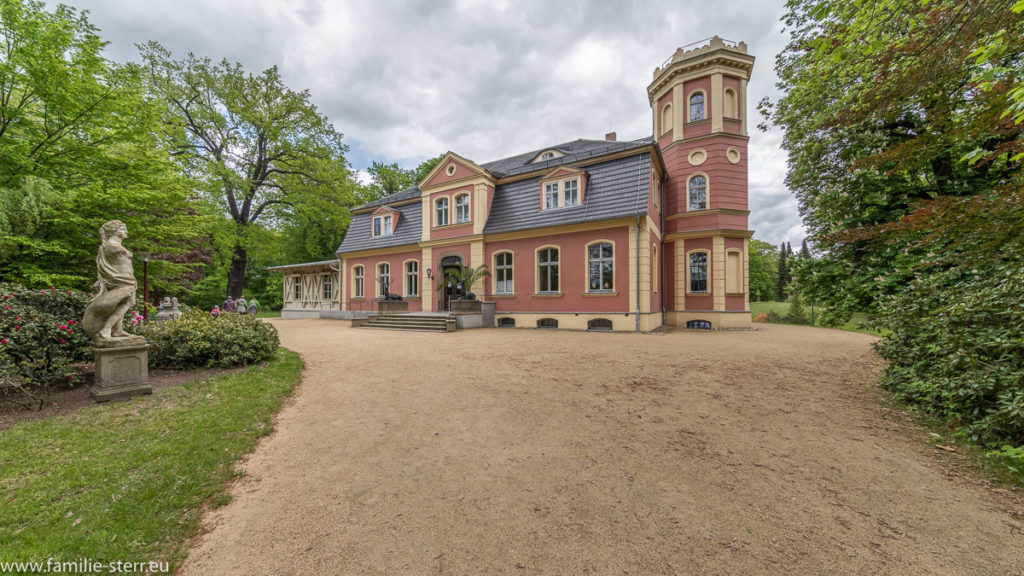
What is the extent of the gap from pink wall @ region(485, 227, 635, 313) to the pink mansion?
4 centimetres

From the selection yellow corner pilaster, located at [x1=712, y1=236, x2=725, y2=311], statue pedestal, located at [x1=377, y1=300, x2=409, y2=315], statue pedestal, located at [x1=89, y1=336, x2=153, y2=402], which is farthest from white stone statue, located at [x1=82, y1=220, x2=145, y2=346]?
yellow corner pilaster, located at [x1=712, y1=236, x2=725, y2=311]

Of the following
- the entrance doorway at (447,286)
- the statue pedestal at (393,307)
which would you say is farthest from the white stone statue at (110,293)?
the entrance doorway at (447,286)

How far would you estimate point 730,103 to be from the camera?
46.9ft

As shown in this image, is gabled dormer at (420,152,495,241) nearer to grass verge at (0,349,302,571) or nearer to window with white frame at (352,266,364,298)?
window with white frame at (352,266,364,298)

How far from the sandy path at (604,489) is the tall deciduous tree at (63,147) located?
6.60 meters

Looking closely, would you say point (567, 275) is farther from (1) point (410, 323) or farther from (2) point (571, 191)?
(1) point (410, 323)

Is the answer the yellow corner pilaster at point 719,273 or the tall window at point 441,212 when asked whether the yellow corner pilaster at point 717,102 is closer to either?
the yellow corner pilaster at point 719,273

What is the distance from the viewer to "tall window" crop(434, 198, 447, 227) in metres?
16.5

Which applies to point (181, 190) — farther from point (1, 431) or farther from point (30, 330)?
point (1, 431)

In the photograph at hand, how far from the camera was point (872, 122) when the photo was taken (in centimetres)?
689

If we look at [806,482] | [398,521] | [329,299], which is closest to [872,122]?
[806,482]

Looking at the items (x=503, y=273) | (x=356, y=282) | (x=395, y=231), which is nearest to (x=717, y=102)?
(x=503, y=273)

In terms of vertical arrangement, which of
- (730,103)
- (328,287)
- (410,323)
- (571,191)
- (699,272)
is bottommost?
(410,323)

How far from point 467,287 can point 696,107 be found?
39.8 ft
